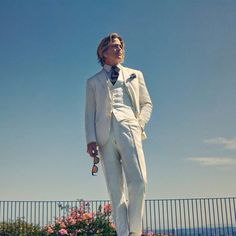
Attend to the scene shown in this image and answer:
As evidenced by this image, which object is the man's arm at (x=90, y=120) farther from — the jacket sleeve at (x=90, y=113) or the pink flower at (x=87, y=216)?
the pink flower at (x=87, y=216)

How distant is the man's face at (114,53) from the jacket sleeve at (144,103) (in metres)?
0.31

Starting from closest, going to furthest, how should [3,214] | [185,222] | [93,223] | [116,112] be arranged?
1. [116,112]
2. [93,223]
3. [185,222]
4. [3,214]

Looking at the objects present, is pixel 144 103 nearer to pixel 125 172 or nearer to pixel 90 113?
pixel 90 113

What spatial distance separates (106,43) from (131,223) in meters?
1.83

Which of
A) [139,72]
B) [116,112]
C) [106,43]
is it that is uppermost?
[106,43]

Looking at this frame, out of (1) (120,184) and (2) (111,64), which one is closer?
(1) (120,184)

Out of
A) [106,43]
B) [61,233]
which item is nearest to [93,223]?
[61,233]

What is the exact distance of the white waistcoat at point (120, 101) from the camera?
3672 millimetres

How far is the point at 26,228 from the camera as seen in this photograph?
11867 millimetres

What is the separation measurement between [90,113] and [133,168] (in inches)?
30.1

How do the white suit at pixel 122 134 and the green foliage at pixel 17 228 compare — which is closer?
the white suit at pixel 122 134

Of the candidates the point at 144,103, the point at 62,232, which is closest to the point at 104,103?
the point at 144,103

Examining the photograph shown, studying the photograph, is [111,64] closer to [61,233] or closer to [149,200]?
[61,233]

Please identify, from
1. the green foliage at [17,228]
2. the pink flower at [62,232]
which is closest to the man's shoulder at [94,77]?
the pink flower at [62,232]
